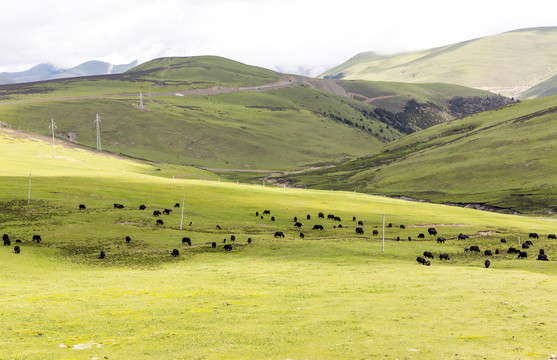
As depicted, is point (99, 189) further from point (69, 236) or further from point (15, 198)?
point (69, 236)

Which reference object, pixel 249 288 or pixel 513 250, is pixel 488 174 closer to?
pixel 513 250

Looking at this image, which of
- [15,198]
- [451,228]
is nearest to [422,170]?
[451,228]

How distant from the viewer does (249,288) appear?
39.1m

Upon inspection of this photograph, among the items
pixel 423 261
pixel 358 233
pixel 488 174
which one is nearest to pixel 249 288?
pixel 423 261

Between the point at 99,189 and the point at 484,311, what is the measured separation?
78607 millimetres

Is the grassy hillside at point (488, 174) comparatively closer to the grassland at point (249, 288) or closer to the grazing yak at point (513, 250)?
the grassland at point (249, 288)

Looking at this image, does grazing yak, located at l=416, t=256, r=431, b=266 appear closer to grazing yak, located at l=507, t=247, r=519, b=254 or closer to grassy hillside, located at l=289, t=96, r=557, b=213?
grazing yak, located at l=507, t=247, r=519, b=254

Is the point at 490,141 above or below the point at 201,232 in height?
above

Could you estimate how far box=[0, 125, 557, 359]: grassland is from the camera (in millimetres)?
23469

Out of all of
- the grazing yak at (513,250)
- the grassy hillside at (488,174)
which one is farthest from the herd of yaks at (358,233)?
the grassy hillside at (488,174)

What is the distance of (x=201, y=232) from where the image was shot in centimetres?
6969

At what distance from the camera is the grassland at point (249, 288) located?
23469 millimetres

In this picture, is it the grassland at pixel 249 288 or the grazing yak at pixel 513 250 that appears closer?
the grassland at pixel 249 288

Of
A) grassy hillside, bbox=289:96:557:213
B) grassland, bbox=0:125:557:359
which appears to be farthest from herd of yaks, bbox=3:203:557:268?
grassy hillside, bbox=289:96:557:213
